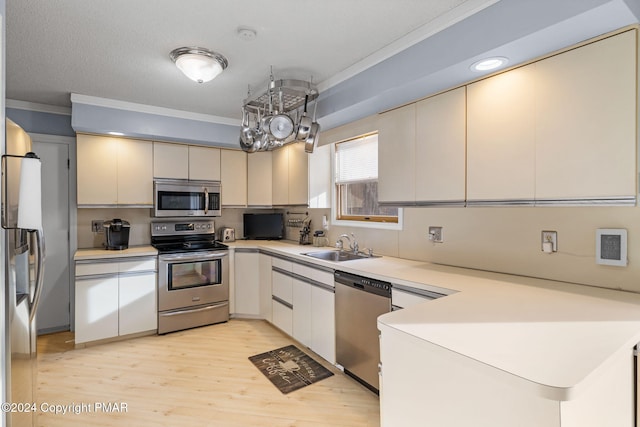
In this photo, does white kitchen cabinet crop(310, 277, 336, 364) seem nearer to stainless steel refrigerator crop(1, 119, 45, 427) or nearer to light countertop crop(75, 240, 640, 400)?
light countertop crop(75, 240, 640, 400)

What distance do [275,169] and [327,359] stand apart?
2.46 metres

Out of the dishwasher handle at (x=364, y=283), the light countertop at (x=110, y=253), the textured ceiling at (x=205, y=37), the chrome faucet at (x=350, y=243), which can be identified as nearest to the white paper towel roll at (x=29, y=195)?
the textured ceiling at (x=205, y=37)

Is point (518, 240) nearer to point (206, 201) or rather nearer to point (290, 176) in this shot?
point (290, 176)

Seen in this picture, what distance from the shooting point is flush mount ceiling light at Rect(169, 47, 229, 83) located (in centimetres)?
224

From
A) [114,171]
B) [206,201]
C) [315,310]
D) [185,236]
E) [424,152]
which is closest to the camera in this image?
[424,152]

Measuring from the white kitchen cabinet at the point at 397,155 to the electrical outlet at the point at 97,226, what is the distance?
3.15 metres

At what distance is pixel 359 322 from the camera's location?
236 centimetres

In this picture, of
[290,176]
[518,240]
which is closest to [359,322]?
[518,240]

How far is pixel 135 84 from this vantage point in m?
2.89

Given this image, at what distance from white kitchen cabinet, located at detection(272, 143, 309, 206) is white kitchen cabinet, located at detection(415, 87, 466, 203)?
64.1 inches

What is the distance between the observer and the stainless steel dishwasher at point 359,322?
221 cm

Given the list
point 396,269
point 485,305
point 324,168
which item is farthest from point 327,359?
point 324,168

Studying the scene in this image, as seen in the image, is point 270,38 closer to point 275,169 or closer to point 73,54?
point 73,54

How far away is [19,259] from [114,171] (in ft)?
7.29
